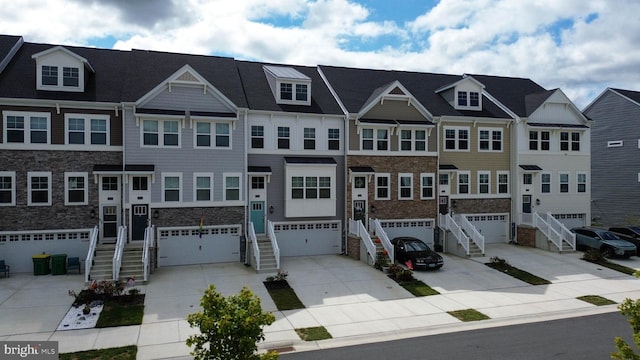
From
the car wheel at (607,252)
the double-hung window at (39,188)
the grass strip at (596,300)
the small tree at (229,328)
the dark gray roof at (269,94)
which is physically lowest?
the grass strip at (596,300)

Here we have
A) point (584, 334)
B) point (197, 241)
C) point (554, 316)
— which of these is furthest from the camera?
point (197, 241)

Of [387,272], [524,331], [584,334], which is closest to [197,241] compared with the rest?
[387,272]

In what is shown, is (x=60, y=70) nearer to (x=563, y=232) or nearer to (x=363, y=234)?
(x=363, y=234)

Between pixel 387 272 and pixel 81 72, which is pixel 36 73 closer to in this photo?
pixel 81 72

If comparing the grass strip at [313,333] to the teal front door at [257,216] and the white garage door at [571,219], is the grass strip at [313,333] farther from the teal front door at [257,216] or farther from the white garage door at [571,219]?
the white garage door at [571,219]

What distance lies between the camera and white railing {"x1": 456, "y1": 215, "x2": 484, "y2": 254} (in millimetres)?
27141

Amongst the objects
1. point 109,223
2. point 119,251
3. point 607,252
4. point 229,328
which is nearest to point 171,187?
point 109,223

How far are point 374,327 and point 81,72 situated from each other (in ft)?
66.4

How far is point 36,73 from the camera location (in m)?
23.6

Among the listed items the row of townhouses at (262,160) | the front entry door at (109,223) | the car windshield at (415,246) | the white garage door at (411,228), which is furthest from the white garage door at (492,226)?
the front entry door at (109,223)

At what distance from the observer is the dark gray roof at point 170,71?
24.3 m

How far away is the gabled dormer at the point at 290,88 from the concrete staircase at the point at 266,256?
28.3 ft

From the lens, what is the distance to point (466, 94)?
31672 mm

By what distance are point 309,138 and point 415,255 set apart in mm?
9503
